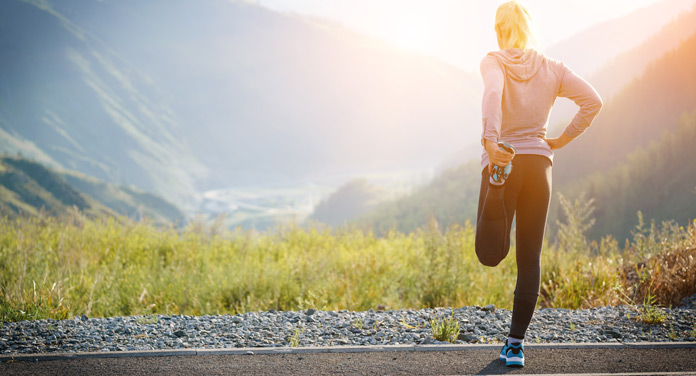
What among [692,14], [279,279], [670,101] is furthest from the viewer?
[692,14]

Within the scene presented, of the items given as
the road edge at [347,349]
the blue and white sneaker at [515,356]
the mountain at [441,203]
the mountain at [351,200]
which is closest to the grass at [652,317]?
the road edge at [347,349]

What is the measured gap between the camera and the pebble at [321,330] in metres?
4.20

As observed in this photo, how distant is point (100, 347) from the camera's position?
13.5 feet

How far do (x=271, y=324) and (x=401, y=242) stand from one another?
662cm

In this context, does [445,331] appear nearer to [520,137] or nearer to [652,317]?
[520,137]

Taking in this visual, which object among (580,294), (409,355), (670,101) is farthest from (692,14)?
(409,355)

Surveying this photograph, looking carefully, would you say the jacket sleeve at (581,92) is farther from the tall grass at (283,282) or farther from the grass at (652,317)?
the tall grass at (283,282)

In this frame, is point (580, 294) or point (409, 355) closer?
point (409, 355)

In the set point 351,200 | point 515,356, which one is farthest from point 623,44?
A: point 515,356

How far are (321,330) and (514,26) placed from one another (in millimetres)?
2939

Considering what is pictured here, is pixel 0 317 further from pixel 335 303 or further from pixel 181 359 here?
pixel 335 303

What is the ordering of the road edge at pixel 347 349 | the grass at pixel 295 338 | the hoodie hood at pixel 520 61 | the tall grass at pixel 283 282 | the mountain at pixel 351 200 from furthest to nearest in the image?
the mountain at pixel 351 200 → the tall grass at pixel 283 282 → the grass at pixel 295 338 → the road edge at pixel 347 349 → the hoodie hood at pixel 520 61

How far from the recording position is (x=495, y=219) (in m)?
3.26

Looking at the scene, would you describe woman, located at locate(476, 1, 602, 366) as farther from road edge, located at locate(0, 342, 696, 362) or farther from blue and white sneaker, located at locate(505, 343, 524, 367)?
road edge, located at locate(0, 342, 696, 362)
